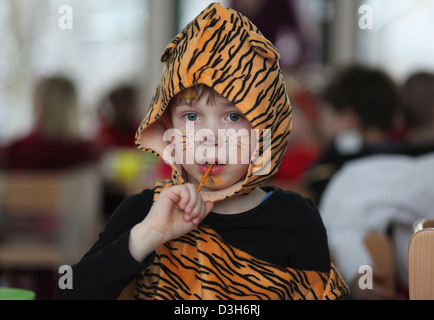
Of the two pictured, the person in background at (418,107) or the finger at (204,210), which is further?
the person in background at (418,107)

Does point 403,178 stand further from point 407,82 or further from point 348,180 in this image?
point 407,82

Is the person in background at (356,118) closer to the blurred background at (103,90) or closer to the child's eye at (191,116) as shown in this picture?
the blurred background at (103,90)

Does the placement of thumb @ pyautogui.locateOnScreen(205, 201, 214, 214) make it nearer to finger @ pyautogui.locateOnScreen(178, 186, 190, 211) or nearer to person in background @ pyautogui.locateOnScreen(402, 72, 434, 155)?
finger @ pyautogui.locateOnScreen(178, 186, 190, 211)

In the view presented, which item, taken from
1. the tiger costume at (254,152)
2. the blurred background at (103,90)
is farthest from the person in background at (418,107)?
the tiger costume at (254,152)

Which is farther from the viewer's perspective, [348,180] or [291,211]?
[348,180]

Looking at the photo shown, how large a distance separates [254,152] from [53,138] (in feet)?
7.17

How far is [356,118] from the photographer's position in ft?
6.62

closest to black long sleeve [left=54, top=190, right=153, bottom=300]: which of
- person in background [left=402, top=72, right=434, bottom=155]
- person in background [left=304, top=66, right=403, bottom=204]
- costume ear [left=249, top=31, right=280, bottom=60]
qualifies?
costume ear [left=249, top=31, right=280, bottom=60]

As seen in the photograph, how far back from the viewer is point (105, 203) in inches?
129

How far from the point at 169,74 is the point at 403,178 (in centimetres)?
87

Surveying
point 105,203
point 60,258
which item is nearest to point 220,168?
point 60,258

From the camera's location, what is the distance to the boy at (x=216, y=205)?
29.0 inches

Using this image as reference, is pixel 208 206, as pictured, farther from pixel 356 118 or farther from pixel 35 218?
pixel 35 218

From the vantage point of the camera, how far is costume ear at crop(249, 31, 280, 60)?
0.75 metres
